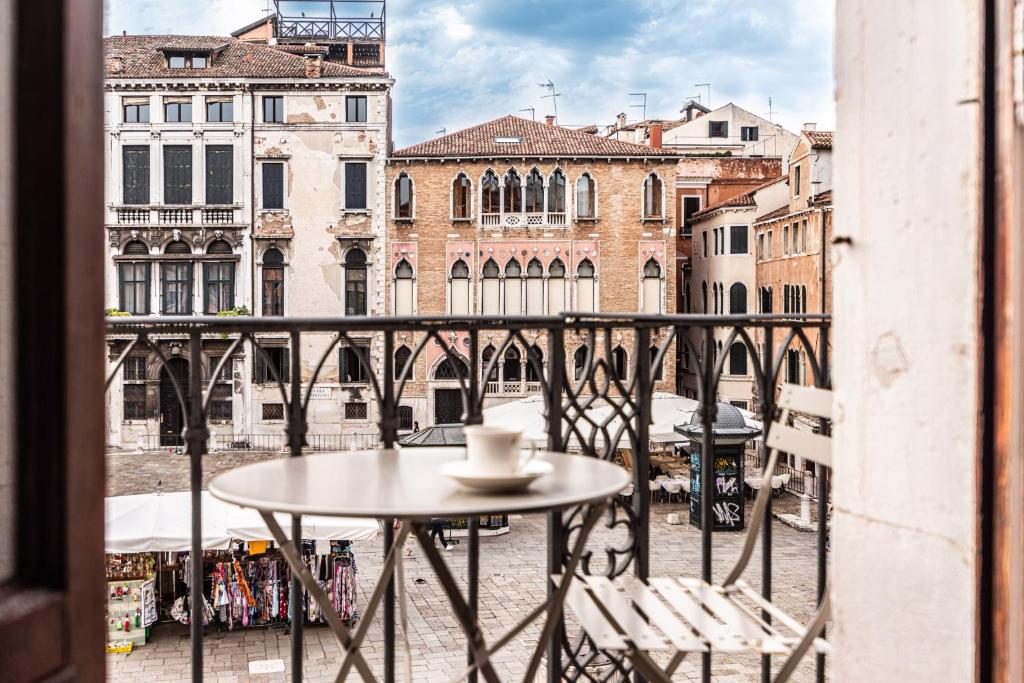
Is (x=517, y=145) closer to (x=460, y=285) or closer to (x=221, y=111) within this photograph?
(x=460, y=285)

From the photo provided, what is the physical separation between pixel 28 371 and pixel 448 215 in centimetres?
2778

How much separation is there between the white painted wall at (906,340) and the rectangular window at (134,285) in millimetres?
28672

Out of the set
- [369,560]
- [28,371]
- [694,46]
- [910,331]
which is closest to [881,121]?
[910,331]

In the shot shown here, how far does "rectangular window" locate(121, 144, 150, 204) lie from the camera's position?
2820cm

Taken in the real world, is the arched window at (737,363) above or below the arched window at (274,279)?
below

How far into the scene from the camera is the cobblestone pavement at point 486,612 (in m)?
9.34

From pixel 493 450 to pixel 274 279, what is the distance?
27389 mm

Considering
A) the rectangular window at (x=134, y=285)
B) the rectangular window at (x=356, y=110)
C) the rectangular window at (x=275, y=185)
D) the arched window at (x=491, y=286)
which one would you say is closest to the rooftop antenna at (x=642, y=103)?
the arched window at (x=491, y=286)

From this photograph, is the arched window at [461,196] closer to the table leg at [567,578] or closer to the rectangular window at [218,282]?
the rectangular window at [218,282]

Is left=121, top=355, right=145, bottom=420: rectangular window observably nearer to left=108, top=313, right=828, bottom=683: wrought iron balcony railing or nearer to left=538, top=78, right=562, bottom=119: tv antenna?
left=538, top=78, right=562, bottom=119: tv antenna

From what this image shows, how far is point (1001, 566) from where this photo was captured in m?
1.61

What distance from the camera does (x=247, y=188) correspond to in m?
28.2

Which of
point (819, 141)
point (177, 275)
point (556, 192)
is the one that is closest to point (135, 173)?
point (177, 275)

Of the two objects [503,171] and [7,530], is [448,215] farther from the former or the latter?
[7,530]
